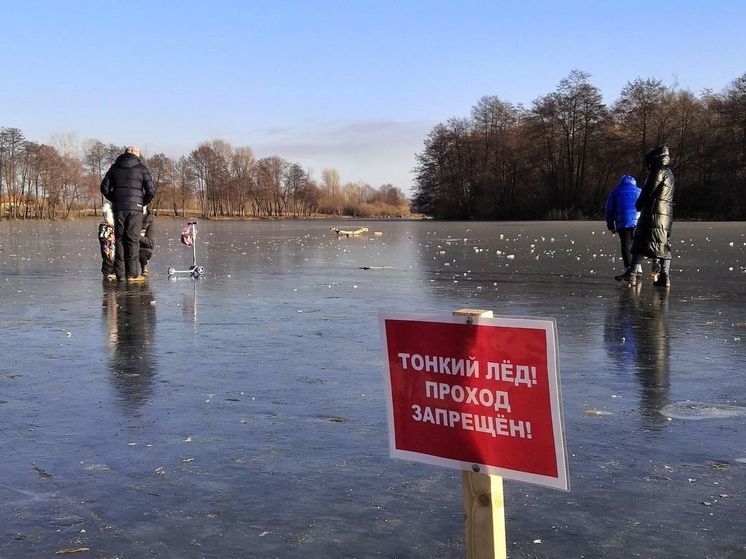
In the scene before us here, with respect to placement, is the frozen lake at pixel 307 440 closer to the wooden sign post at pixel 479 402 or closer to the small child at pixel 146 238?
the wooden sign post at pixel 479 402

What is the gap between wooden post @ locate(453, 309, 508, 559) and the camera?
251 cm

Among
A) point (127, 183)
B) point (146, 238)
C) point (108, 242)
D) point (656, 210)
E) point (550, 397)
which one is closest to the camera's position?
point (550, 397)

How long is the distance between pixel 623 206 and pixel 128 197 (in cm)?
892

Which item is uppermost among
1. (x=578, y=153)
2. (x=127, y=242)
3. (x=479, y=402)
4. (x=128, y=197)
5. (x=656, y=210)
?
(x=578, y=153)

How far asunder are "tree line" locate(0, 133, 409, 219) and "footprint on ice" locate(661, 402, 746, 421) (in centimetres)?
8319

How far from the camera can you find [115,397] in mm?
5664

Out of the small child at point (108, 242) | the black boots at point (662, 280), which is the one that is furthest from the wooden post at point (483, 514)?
the small child at point (108, 242)

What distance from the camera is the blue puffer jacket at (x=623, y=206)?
14459 mm

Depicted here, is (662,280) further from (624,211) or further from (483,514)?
(483,514)

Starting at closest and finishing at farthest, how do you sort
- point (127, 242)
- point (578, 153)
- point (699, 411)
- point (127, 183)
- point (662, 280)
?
1. point (699, 411)
2. point (662, 280)
3. point (127, 183)
4. point (127, 242)
5. point (578, 153)

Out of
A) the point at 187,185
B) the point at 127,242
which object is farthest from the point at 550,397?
the point at 187,185

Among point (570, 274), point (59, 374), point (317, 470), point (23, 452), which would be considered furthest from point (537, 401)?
point (570, 274)

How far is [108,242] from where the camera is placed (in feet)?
49.2

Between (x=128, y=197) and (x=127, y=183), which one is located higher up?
(x=127, y=183)
